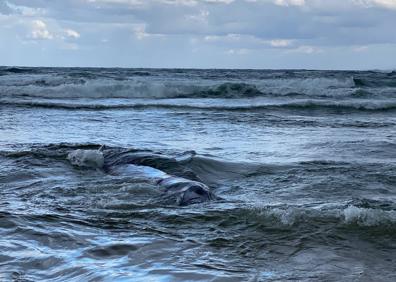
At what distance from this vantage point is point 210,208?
5.44 m

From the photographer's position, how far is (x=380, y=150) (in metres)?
9.79

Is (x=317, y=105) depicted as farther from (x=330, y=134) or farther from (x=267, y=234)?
(x=267, y=234)

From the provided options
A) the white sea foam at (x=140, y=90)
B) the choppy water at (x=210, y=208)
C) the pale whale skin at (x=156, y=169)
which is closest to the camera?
the choppy water at (x=210, y=208)

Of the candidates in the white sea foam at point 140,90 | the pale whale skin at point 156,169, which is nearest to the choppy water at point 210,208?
the pale whale skin at point 156,169

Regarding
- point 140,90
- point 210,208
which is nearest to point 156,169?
point 210,208

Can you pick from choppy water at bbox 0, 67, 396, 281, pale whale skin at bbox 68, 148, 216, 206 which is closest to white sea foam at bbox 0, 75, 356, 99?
choppy water at bbox 0, 67, 396, 281

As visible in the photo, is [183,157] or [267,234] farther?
[183,157]

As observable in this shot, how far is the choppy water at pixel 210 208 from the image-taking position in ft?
12.6

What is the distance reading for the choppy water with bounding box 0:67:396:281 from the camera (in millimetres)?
3826

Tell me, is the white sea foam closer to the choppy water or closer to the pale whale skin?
the choppy water

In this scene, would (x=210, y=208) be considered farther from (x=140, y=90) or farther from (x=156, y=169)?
(x=140, y=90)

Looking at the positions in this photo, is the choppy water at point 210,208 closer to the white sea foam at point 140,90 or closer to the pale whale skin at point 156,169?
the pale whale skin at point 156,169

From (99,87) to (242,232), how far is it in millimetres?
22896

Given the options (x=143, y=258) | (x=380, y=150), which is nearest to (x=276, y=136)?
(x=380, y=150)
